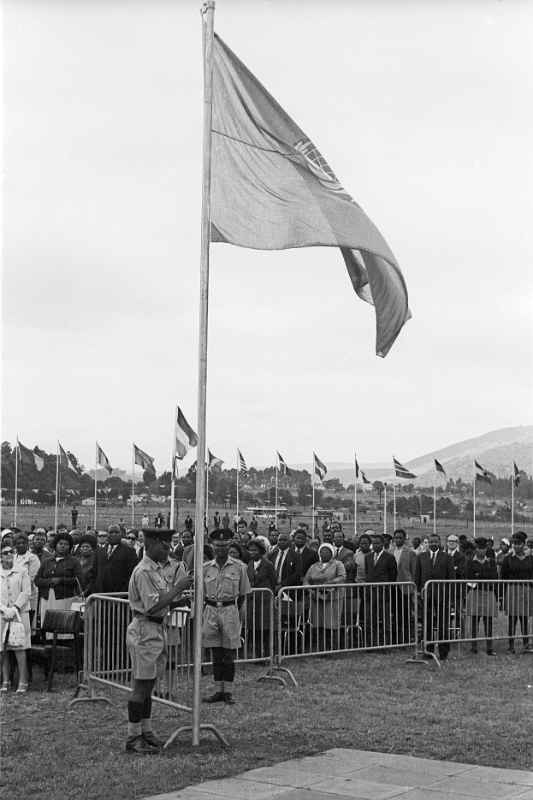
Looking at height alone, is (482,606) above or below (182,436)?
below

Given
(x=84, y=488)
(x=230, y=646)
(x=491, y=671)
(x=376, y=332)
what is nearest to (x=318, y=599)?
(x=491, y=671)

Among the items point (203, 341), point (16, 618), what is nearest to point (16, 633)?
point (16, 618)

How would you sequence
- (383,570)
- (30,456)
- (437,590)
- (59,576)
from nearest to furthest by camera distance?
1. (59,576)
2. (437,590)
3. (383,570)
4. (30,456)

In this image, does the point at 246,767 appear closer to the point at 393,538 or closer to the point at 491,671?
the point at 491,671

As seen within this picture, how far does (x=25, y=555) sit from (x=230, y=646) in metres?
4.44

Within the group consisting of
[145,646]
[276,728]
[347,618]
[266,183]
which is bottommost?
[276,728]

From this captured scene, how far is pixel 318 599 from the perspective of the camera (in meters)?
15.1

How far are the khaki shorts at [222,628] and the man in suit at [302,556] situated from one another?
5.32 meters

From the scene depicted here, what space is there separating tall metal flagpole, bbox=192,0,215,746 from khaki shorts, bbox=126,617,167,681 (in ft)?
1.31

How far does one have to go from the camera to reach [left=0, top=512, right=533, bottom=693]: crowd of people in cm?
1305

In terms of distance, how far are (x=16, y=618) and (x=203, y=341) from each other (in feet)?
16.1

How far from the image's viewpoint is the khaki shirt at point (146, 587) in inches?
357

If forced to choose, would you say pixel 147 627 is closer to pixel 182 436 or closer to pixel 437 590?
pixel 437 590

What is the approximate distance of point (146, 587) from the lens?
29.8 ft
